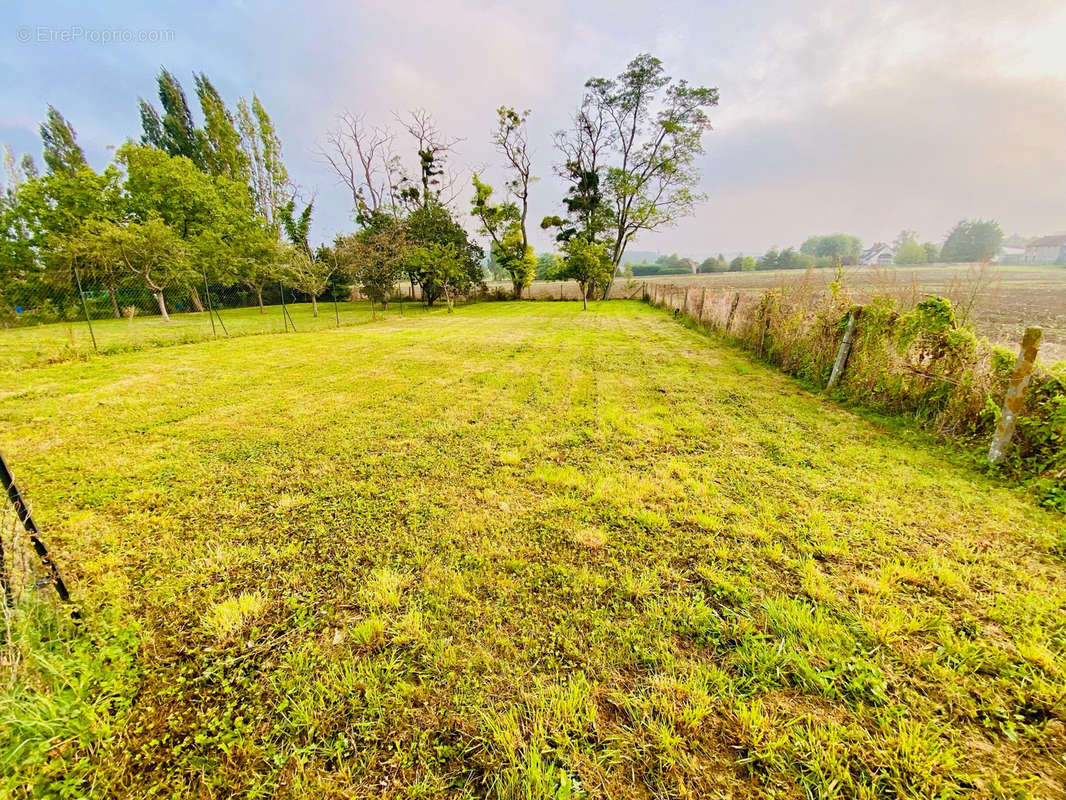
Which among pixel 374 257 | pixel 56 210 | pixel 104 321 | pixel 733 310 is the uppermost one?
pixel 56 210

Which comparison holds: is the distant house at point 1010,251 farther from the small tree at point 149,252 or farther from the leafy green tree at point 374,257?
the small tree at point 149,252

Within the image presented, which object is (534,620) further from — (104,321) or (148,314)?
(148,314)

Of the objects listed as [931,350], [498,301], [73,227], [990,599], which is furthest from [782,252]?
[73,227]

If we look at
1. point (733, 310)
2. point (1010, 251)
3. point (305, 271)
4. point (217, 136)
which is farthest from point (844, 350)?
point (217, 136)

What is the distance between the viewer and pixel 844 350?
5.27m

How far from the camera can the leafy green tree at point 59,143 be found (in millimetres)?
25962

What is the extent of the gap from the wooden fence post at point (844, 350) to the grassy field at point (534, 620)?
1757 mm

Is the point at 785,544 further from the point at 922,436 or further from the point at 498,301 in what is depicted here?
the point at 498,301

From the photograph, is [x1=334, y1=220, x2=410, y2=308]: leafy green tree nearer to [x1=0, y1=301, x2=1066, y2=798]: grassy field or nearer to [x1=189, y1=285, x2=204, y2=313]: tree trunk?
[x1=189, y1=285, x2=204, y2=313]: tree trunk

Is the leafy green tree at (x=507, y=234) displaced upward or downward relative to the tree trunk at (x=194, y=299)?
upward

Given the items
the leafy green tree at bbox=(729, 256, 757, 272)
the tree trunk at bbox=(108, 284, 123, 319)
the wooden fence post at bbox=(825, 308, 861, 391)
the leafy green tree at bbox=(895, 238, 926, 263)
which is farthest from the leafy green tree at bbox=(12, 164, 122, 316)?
the leafy green tree at bbox=(729, 256, 757, 272)

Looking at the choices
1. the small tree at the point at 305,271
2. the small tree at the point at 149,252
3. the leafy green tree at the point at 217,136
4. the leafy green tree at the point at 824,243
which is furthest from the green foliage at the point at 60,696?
the leafy green tree at the point at 824,243

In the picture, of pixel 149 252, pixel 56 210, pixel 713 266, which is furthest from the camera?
pixel 713 266

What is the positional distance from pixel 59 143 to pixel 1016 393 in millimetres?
49962
